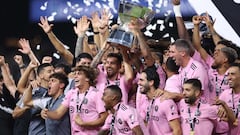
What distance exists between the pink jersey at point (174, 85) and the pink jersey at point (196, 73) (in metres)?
0.05

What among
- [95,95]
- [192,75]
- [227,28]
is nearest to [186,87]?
[192,75]

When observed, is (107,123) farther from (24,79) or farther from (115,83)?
(24,79)

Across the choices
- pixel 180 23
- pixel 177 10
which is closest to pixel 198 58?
pixel 180 23

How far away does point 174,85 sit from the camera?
722 centimetres

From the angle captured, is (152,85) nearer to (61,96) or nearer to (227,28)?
(61,96)

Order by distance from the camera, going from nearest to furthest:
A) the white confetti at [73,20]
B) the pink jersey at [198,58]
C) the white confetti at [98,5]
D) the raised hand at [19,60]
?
the pink jersey at [198,58], the raised hand at [19,60], the white confetti at [98,5], the white confetti at [73,20]

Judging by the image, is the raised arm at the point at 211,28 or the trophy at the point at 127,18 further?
the raised arm at the point at 211,28

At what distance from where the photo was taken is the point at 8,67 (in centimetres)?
1016

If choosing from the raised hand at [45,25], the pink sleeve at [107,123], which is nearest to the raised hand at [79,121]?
the pink sleeve at [107,123]

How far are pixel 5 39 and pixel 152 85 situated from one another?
3985 millimetres

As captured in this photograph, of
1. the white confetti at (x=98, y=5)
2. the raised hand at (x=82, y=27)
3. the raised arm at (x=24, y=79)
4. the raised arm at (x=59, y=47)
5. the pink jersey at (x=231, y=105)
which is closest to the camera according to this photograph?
the pink jersey at (x=231, y=105)

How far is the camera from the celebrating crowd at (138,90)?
6.91m

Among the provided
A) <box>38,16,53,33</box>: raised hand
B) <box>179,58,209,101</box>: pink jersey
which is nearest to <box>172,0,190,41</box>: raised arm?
<box>179,58,209,101</box>: pink jersey

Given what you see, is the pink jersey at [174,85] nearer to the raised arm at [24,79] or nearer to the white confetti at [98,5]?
the raised arm at [24,79]
